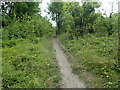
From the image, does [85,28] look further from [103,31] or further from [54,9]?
[54,9]

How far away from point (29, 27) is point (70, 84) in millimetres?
3708

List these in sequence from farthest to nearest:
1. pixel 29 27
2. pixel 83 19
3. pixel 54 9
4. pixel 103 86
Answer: pixel 54 9
pixel 83 19
pixel 29 27
pixel 103 86

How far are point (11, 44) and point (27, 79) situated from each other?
377cm

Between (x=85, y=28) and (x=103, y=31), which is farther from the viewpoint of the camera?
(x=85, y=28)

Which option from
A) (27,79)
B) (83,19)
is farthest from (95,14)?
(27,79)

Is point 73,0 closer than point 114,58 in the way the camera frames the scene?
No

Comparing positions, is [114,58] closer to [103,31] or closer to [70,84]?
[70,84]

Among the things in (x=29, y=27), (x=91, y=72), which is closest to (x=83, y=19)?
(x=29, y=27)

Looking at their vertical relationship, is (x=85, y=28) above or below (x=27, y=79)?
above

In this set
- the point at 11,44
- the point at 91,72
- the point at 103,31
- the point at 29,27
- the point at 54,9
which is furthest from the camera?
the point at 54,9

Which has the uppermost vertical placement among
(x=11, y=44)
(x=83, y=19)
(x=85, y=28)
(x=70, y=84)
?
(x=83, y=19)

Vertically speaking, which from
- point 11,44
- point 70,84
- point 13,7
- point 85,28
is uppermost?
point 13,7

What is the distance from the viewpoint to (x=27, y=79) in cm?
284

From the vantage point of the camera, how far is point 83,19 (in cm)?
871
